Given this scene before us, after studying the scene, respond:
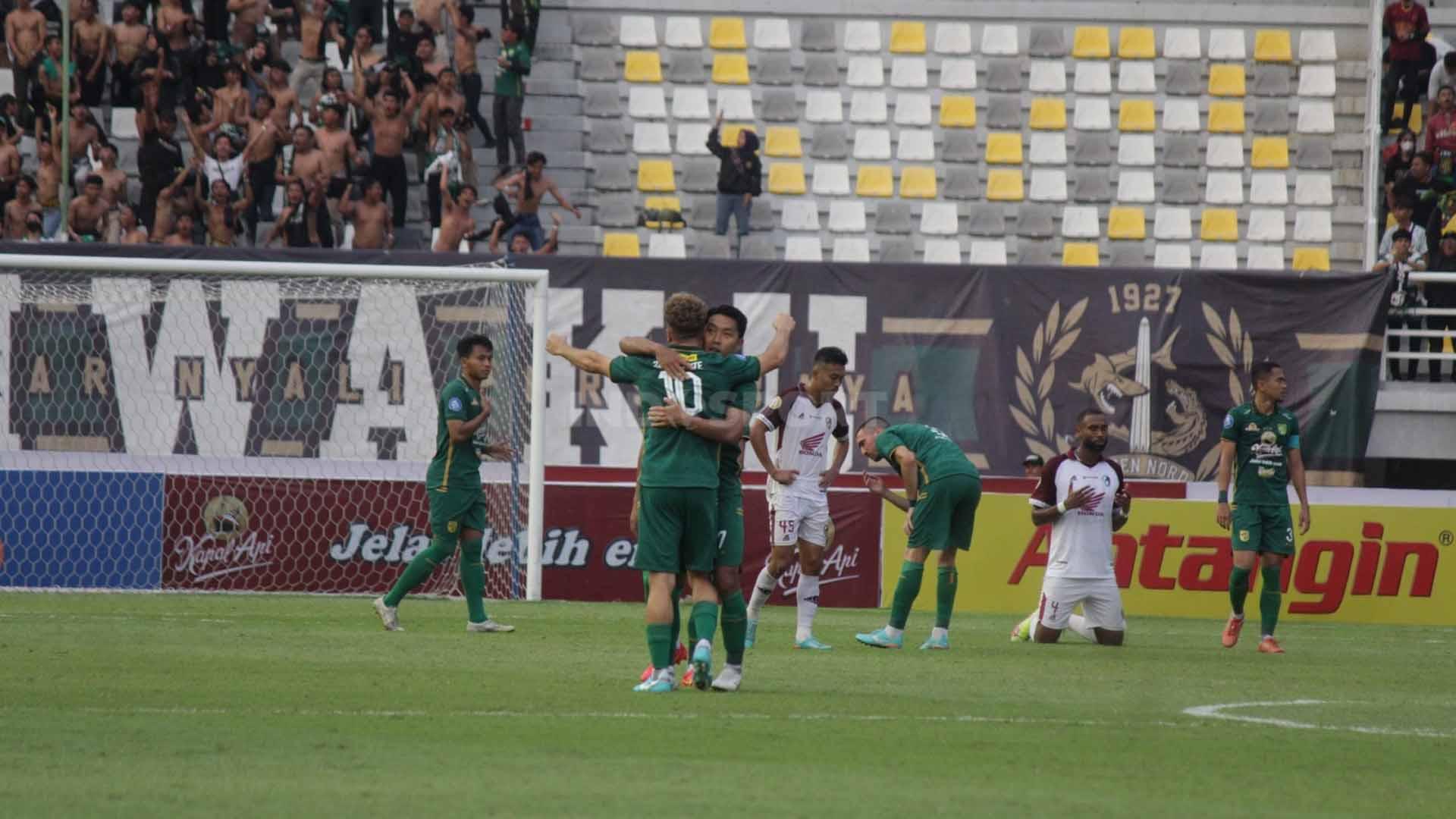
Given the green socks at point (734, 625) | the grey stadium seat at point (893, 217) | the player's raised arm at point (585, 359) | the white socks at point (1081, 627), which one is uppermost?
the grey stadium seat at point (893, 217)

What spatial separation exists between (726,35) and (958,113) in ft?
10.6

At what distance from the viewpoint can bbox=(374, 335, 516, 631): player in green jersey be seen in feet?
45.2

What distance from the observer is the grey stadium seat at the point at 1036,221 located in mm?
24875

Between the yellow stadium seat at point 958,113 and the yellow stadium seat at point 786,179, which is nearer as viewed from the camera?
the yellow stadium seat at point 786,179

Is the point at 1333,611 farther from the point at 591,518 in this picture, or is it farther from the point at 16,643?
the point at 16,643

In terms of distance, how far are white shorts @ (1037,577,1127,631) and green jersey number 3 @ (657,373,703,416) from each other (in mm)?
5854

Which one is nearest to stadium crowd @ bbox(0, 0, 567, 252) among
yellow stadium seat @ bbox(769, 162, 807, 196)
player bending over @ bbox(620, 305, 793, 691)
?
yellow stadium seat @ bbox(769, 162, 807, 196)

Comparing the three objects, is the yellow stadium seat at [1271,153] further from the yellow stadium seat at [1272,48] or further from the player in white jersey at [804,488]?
the player in white jersey at [804,488]

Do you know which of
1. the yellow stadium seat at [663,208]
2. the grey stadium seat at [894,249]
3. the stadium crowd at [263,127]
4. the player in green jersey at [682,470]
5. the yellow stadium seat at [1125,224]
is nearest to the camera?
the player in green jersey at [682,470]

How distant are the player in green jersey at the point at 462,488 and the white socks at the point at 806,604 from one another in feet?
6.79

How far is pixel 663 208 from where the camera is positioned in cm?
2388

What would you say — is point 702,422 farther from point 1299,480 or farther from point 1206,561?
point 1206,561

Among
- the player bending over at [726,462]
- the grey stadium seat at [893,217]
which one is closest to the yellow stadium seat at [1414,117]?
the grey stadium seat at [893,217]

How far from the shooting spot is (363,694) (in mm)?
9359
